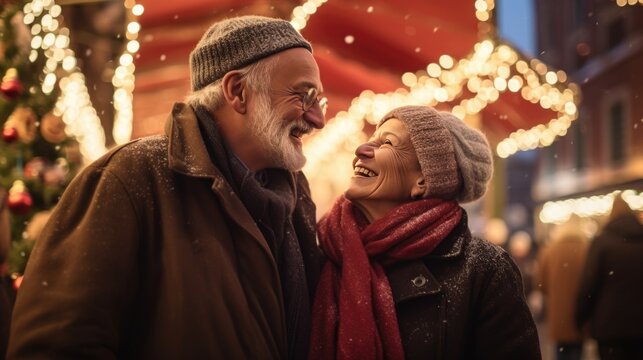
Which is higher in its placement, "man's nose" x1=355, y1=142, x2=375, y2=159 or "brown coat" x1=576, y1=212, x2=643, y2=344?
"man's nose" x1=355, y1=142, x2=375, y2=159

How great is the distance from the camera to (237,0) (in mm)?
5527

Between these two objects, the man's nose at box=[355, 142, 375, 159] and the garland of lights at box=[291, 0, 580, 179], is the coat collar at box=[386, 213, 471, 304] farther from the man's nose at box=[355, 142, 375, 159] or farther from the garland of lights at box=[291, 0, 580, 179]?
the garland of lights at box=[291, 0, 580, 179]

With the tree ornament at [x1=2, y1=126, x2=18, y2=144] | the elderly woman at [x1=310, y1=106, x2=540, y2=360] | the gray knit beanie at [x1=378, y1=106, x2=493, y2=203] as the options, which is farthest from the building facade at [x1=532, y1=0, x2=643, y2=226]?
the tree ornament at [x1=2, y1=126, x2=18, y2=144]

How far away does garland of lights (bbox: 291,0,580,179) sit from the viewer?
6891 millimetres

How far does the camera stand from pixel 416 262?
2.76 meters

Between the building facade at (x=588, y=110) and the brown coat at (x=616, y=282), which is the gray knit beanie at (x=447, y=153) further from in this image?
the building facade at (x=588, y=110)

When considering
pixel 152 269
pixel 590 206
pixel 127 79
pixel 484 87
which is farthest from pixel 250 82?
pixel 590 206

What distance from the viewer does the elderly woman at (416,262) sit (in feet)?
8.50

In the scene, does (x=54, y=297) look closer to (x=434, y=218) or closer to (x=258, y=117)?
(x=258, y=117)

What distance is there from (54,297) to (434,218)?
1492 millimetres

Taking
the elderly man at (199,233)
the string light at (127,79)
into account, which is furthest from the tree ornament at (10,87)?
the elderly man at (199,233)

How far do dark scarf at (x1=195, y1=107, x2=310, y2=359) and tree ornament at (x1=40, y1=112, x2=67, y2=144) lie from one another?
3083mm

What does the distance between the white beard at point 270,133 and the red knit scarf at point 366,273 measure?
436 millimetres

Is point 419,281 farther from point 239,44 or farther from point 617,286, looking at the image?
point 617,286
